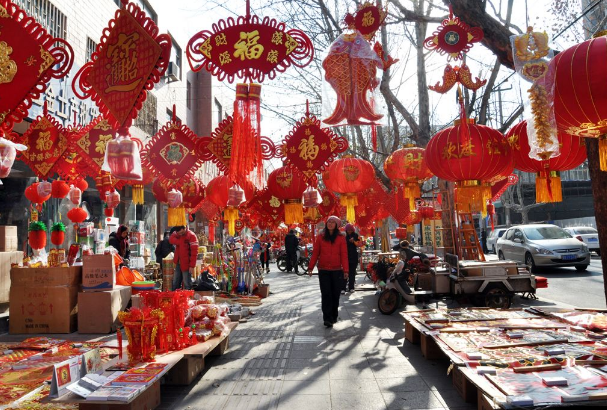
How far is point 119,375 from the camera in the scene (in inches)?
141

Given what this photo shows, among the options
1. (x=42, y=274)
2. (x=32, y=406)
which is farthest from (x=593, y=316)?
(x=42, y=274)

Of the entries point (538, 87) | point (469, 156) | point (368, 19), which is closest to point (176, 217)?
point (368, 19)

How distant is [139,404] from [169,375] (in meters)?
1.03

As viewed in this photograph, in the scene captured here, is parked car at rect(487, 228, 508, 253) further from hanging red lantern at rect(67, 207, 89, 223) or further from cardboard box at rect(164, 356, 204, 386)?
cardboard box at rect(164, 356, 204, 386)

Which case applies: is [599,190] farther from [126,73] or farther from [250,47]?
[126,73]

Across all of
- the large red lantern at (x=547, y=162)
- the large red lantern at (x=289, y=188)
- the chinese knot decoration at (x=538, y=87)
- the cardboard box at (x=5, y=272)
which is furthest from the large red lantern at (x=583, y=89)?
the cardboard box at (x=5, y=272)

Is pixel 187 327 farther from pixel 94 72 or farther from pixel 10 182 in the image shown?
pixel 10 182

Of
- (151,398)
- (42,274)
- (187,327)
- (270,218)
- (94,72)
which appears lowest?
(151,398)

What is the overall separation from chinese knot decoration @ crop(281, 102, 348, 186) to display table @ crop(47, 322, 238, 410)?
11.7ft

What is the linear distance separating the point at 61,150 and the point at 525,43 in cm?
753

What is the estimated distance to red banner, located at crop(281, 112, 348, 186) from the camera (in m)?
8.02

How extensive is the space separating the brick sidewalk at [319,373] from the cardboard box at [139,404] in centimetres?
20

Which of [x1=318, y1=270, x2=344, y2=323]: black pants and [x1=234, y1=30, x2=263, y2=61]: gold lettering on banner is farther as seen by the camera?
[x1=318, y1=270, x2=344, y2=323]: black pants

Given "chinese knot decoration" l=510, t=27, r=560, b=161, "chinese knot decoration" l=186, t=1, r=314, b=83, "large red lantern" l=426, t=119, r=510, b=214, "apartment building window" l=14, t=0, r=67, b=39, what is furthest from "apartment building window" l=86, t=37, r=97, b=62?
"chinese knot decoration" l=510, t=27, r=560, b=161
